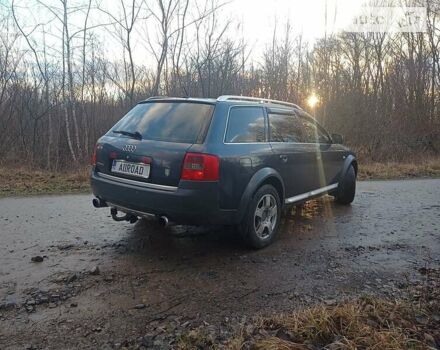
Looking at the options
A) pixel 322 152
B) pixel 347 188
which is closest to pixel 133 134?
pixel 322 152

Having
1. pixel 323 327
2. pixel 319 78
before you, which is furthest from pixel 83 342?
pixel 319 78

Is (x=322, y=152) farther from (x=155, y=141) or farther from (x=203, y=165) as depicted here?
(x=155, y=141)

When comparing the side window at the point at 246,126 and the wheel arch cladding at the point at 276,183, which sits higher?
the side window at the point at 246,126

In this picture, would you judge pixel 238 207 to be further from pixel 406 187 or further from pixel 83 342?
pixel 406 187

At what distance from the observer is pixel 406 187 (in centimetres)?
933

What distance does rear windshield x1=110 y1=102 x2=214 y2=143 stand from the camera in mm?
4043

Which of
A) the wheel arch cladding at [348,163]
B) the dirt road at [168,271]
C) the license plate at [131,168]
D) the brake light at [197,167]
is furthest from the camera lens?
the wheel arch cladding at [348,163]

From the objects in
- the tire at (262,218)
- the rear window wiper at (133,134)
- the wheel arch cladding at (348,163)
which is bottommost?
the tire at (262,218)

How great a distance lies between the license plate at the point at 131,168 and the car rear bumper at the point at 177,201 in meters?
0.09

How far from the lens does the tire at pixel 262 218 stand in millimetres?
4324

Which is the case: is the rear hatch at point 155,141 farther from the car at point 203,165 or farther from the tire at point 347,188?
the tire at point 347,188

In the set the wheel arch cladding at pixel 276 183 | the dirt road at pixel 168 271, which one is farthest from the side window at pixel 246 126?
the dirt road at pixel 168 271

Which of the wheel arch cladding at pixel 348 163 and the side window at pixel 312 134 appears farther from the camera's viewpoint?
the wheel arch cladding at pixel 348 163

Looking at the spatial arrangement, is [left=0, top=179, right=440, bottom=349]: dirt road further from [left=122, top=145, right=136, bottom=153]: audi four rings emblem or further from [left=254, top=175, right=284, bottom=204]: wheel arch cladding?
[left=122, top=145, right=136, bottom=153]: audi four rings emblem
